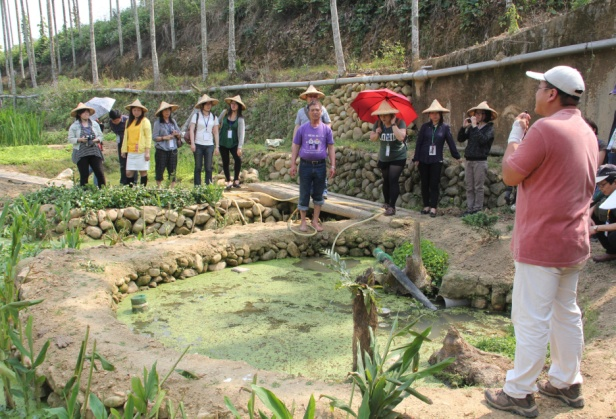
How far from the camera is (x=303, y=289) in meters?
5.97

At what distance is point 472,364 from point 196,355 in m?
1.79

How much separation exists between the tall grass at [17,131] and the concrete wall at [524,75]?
10.3 metres

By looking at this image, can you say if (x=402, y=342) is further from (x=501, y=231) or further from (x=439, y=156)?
(x=439, y=156)

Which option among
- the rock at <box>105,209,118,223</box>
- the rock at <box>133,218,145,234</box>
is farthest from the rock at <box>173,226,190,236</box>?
the rock at <box>105,209,118,223</box>

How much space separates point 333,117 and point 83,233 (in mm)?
6127

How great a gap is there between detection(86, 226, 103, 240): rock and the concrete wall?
5726 mm

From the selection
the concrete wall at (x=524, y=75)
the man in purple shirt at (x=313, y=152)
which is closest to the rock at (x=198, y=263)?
the man in purple shirt at (x=313, y=152)

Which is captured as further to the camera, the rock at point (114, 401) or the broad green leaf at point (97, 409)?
the rock at point (114, 401)

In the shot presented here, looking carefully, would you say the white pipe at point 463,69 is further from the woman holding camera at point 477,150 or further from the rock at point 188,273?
the rock at point 188,273

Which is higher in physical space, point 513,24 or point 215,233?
point 513,24

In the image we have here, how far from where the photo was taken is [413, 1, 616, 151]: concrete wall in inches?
282

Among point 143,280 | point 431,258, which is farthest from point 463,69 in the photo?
point 143,280

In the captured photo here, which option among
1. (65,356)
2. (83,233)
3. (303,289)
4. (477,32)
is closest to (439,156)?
(303,289)

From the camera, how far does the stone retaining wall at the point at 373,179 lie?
8.01 metres
